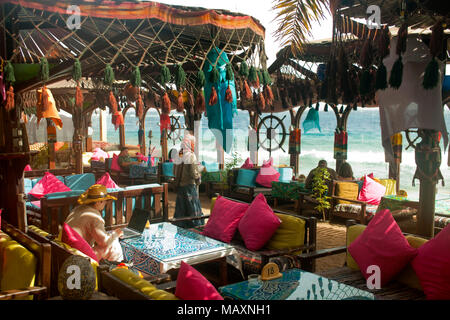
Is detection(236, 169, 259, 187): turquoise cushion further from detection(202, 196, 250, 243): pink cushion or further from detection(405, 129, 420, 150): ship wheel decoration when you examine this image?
detection(202, 196, 250, 243): pink cushion

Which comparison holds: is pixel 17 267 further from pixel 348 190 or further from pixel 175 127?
pixel 175 127

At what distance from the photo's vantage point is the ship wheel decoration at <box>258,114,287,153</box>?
1215 cm

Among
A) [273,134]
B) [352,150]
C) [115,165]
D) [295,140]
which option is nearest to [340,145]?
Result: [295,140]

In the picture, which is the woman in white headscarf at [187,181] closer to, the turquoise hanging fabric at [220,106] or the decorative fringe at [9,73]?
the turquoise hanging fabric at [220,106]

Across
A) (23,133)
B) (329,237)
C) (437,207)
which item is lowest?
(329,237)

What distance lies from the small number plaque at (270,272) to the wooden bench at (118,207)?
2643mm

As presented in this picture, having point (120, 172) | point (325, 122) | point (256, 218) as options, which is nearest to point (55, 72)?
point (256, 218)

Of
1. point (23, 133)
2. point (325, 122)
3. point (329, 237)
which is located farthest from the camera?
point (325, 122)

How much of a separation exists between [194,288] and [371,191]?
6.50 metres

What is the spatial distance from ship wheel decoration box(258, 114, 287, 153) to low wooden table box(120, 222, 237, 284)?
25.9 ft

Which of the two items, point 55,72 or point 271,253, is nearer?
point 271,253

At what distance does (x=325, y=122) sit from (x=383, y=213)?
53538 millimetres

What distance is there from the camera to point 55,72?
4.27m
